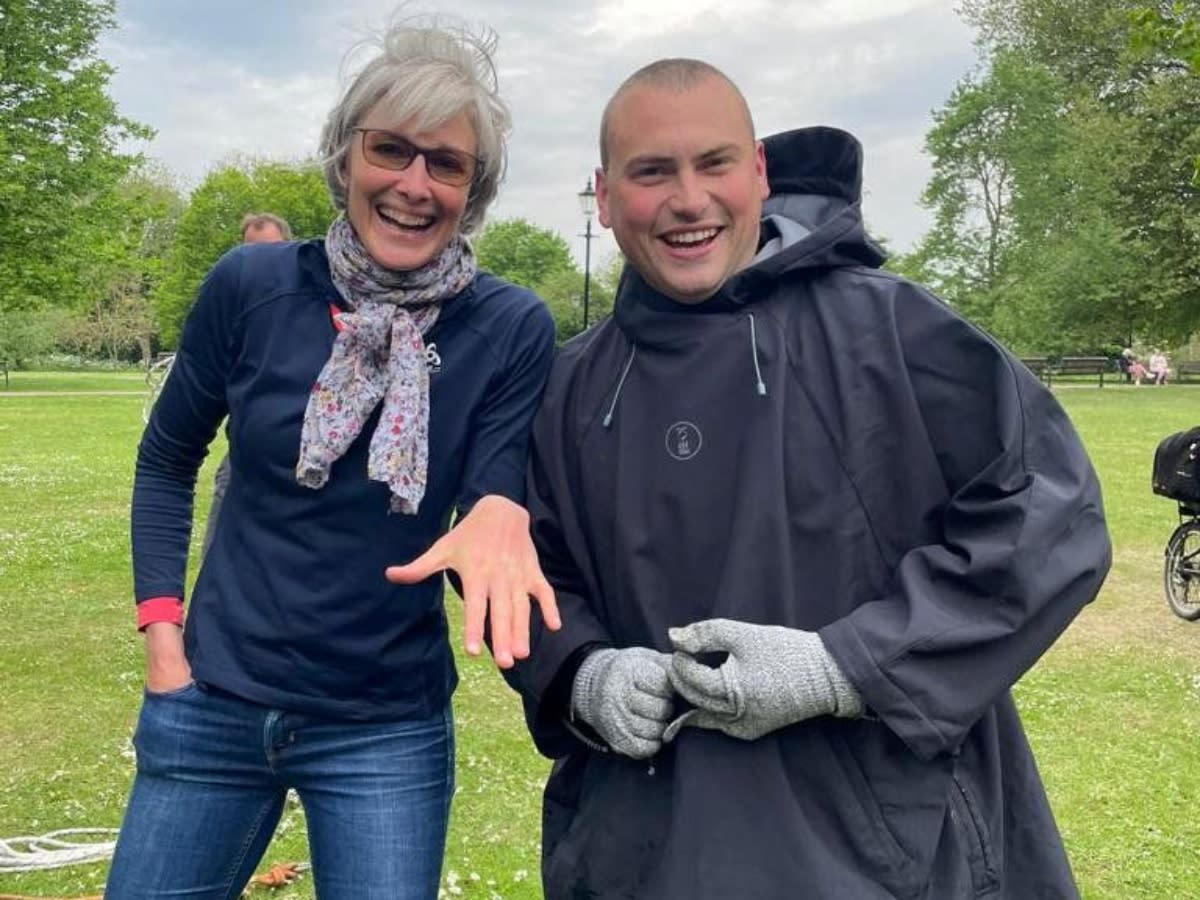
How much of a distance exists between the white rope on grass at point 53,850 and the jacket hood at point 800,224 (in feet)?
12.4

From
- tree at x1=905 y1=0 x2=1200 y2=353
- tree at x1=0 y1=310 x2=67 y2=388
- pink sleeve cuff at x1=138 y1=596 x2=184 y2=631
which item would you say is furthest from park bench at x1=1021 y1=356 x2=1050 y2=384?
pink sleeve cuff at x1=138 y1=596 x2=184 y2=631

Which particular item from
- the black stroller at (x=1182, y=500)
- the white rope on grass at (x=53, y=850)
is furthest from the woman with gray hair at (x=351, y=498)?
the black stroller at (x=1182, y=500)

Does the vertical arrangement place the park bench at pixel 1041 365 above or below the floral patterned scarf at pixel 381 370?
below

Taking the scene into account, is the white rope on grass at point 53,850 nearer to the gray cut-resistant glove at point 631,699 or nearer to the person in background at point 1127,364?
the gray cut-resistant glove at point 631,699

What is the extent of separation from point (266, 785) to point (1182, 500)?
850 centimetres

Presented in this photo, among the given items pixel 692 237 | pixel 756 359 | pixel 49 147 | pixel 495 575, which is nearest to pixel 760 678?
pixel 495 575

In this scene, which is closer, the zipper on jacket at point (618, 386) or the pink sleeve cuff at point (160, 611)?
the zipper on jacket at point (618, 386)

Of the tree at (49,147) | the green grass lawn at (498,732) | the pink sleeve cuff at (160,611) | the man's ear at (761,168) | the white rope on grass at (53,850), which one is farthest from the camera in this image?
the tree at (49,147)

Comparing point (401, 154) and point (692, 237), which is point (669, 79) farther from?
point (401, 154)

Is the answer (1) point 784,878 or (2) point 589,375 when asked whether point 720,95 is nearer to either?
(2) point 589,375

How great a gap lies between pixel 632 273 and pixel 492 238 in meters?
87.5

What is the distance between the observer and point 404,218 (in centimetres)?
235

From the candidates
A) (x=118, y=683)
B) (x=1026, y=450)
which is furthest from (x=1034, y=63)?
(x=1026, y=450)

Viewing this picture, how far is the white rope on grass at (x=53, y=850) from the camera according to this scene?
4656 mm
